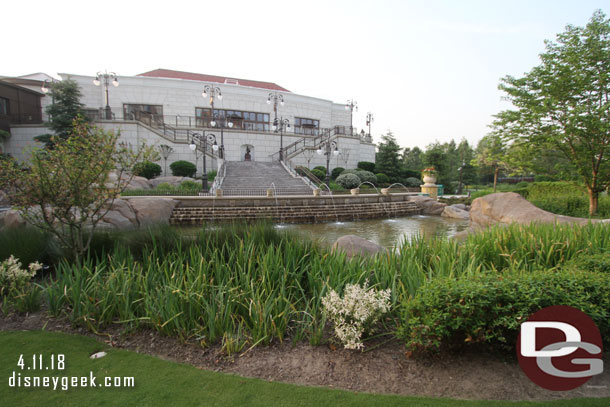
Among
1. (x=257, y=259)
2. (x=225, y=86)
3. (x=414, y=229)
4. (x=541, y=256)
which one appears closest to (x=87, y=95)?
(x=225, y=86)

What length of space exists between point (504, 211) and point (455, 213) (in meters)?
7.75

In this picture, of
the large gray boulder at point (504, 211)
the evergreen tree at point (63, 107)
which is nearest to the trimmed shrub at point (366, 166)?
the large gray boulder at point (504, 211)

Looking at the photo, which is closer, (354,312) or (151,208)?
(354,312)

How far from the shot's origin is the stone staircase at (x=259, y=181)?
22.3 metres

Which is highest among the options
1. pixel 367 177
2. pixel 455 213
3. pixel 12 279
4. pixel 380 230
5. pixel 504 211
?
pixel 367 177

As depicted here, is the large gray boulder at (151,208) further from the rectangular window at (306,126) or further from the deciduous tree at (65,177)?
the rectangular window at (306,126)

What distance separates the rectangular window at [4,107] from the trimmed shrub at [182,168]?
49.7 feet

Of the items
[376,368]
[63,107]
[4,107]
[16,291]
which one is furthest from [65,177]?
[4,107]

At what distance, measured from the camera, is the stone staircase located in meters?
22.3

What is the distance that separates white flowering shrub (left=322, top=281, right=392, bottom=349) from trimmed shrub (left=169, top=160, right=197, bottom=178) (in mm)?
26757

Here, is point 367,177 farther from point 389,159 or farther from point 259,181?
point 259,181

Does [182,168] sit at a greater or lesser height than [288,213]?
greater

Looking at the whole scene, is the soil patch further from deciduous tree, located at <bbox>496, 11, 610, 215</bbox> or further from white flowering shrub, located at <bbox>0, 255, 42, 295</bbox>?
deciduous tree, located at <bbox>496, 11, 610, 215</bbox>

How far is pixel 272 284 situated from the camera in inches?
140
